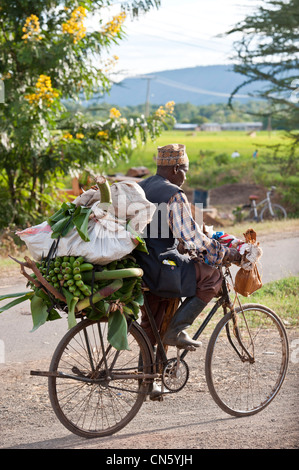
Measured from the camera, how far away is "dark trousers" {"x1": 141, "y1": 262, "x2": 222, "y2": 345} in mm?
4543

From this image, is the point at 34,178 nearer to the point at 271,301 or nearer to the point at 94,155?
the point at 94,155

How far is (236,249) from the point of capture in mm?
4613

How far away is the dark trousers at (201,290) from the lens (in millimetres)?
4543

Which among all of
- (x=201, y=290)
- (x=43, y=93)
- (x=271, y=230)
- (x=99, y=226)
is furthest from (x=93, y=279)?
(x=271, y=230)

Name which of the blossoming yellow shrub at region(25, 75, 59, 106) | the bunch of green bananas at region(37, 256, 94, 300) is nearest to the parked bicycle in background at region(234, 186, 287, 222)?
the blossoming yellow shrub at region(25, 75, 59, 106)

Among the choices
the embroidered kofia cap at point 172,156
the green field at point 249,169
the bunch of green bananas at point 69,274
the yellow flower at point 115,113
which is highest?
the embroidered kofia cap at point 172,156

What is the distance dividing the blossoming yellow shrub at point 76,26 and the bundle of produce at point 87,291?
33.7ft

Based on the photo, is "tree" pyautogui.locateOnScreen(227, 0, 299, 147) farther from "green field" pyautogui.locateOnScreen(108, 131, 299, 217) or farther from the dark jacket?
the dark jacket

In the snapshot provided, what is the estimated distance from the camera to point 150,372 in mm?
4516

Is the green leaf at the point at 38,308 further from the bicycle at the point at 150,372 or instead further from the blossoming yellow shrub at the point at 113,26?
the blossoming yellow shrub at the point at 113,26

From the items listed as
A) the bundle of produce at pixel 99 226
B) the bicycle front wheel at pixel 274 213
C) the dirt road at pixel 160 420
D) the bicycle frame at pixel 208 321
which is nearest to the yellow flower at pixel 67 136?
the dirt road at pixel 160 420

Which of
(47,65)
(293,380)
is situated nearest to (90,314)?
(293,380)

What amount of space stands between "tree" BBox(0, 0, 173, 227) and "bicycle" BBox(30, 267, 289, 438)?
888 centimetres
